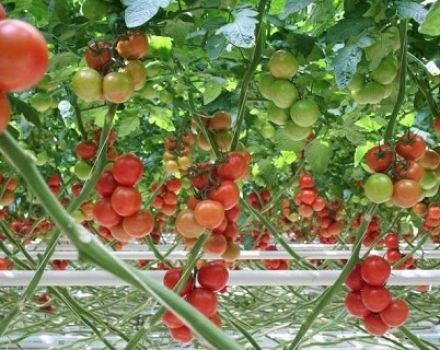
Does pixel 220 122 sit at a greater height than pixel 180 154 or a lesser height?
A: lesser

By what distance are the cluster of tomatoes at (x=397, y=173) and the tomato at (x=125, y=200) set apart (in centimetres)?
35

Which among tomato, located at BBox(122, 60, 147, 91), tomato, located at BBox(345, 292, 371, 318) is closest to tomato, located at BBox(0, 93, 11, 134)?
tomato, located at BBox(122, 60, 147, 91)

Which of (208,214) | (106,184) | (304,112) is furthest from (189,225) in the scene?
(304,112)

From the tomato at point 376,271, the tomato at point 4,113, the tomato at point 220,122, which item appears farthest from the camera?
the tomato at point 220,122

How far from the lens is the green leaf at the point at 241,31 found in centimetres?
75

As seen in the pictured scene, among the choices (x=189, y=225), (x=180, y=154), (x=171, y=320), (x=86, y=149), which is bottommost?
(x=171, y=320)

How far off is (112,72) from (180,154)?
577mm

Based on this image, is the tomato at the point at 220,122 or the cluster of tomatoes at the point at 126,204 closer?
the cluster of tomatoes at the point at 126,204

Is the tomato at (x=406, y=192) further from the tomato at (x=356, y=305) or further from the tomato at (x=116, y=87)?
the tomato at (x=116, y=87)

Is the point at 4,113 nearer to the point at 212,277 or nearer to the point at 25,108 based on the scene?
the point at 25,108

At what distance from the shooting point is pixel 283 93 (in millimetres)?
972

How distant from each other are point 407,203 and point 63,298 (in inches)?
34.9

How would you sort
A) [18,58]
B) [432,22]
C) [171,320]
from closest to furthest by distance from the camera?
[18,58]
[432,22]
[171,320]

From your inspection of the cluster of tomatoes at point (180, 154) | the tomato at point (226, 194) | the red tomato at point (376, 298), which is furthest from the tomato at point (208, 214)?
the cluster of tomatoes at point (180, 154)
